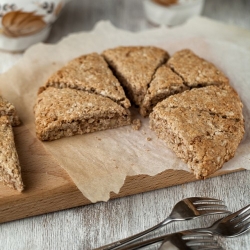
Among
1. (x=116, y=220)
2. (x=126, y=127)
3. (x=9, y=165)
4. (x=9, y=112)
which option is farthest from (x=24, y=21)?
(x=116, y=220)

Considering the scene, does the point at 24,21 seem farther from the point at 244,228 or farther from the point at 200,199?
the point at 244,228

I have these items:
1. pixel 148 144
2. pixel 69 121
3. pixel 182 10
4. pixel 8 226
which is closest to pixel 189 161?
pixel 148 144

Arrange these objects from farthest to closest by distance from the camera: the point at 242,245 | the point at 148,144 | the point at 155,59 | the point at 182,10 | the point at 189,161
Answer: the point at 182,10 → the point at 155,59 → the point at 148,144 → the point at 189,161 → the point at 242,245

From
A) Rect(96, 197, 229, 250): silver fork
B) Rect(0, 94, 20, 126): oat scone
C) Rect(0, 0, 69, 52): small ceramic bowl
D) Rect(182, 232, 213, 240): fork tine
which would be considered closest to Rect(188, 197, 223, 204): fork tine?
Rect(96, 197, 229, 250): silver fork

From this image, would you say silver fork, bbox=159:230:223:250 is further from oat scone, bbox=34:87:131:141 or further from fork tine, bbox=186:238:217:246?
oat scone, bbox=34:87:131:141

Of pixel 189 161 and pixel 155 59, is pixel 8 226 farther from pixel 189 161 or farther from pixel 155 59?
pixel 155 59

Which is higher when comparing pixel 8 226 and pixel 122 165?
pixel 122 165

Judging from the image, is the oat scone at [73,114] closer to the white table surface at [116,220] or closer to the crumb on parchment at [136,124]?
the crumb on parchment at [136,124]

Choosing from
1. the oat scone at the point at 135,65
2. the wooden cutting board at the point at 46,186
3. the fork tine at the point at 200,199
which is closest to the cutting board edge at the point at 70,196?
the wooden cutting board at the point at 46,186
